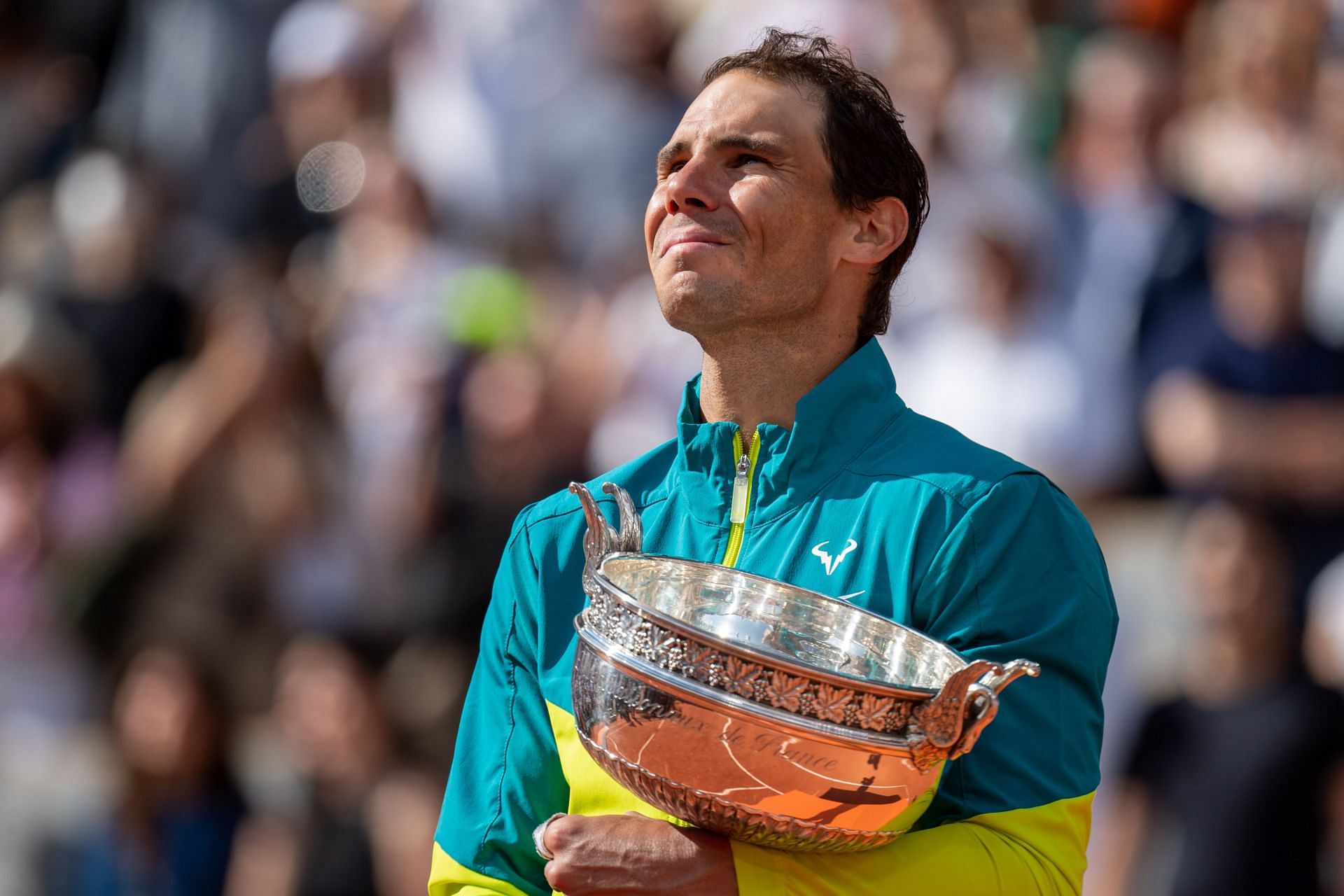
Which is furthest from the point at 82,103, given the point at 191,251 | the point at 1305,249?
the point at 1305,249

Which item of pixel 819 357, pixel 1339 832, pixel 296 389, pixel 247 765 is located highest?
pixel 819 357

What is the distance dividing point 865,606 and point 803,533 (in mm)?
149

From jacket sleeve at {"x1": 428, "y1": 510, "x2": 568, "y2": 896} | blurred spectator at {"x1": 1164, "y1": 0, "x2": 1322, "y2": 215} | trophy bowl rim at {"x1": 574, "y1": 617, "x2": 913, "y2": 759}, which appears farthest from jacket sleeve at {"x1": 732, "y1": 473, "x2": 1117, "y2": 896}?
blurred spectator at {"x1": 1164, "y1": 0, "x2": 1322, "y2": 215}

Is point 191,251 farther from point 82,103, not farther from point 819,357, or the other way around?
point 819,357

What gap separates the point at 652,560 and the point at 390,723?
156 inches

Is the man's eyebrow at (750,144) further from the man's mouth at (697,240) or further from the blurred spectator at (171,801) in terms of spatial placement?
the blurred spectator at (171,801)

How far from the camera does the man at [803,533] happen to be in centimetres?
217

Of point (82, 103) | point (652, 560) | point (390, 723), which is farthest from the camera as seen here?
point (82, 103)

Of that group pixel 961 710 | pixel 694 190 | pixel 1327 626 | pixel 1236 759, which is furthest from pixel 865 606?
pixel 1327 626

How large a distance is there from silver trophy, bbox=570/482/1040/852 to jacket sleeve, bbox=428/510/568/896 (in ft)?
1.25

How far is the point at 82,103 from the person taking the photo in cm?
957

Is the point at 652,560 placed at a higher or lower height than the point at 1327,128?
lower

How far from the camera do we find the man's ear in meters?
2.71

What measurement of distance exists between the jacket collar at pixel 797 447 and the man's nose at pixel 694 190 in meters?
0.31
